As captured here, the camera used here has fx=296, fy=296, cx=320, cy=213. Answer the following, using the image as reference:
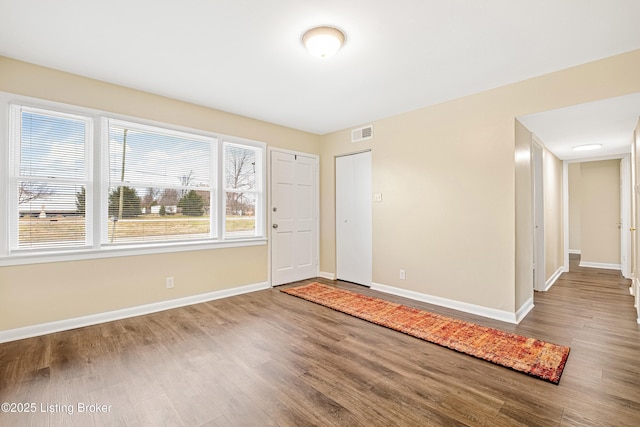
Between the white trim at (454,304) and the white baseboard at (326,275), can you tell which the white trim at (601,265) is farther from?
the white baseboard at (326,275)

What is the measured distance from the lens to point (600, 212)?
6.20 meters

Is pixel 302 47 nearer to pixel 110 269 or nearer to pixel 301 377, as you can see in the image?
pixel 301 377

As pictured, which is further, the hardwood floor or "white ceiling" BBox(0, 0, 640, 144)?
"white ceiling" BBox(0, 0, 640, 144)

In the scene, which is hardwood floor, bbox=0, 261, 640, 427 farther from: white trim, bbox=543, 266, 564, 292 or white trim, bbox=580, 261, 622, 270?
white trim, bbox=580, 261, 622, 270

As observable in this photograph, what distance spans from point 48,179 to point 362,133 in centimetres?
393

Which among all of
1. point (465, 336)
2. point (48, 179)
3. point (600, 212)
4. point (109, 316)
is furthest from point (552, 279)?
point (48, 179)

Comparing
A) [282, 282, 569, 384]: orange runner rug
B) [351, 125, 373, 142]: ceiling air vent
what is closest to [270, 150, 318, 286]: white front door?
[351, 125, 373, 142]: ceiling air vent

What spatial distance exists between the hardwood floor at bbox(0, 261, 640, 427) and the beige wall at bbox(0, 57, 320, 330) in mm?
290

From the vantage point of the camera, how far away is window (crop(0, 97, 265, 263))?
284cm

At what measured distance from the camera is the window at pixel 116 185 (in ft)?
9.31

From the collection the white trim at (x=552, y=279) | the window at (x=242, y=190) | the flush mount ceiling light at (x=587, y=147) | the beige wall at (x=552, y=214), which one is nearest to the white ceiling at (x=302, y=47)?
the window at (x=242, y=190)

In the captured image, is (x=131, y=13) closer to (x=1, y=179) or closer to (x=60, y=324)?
(x=1, y=179)

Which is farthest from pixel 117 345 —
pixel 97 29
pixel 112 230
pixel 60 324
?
pixel 97 29

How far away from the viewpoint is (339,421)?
66.9 inches
